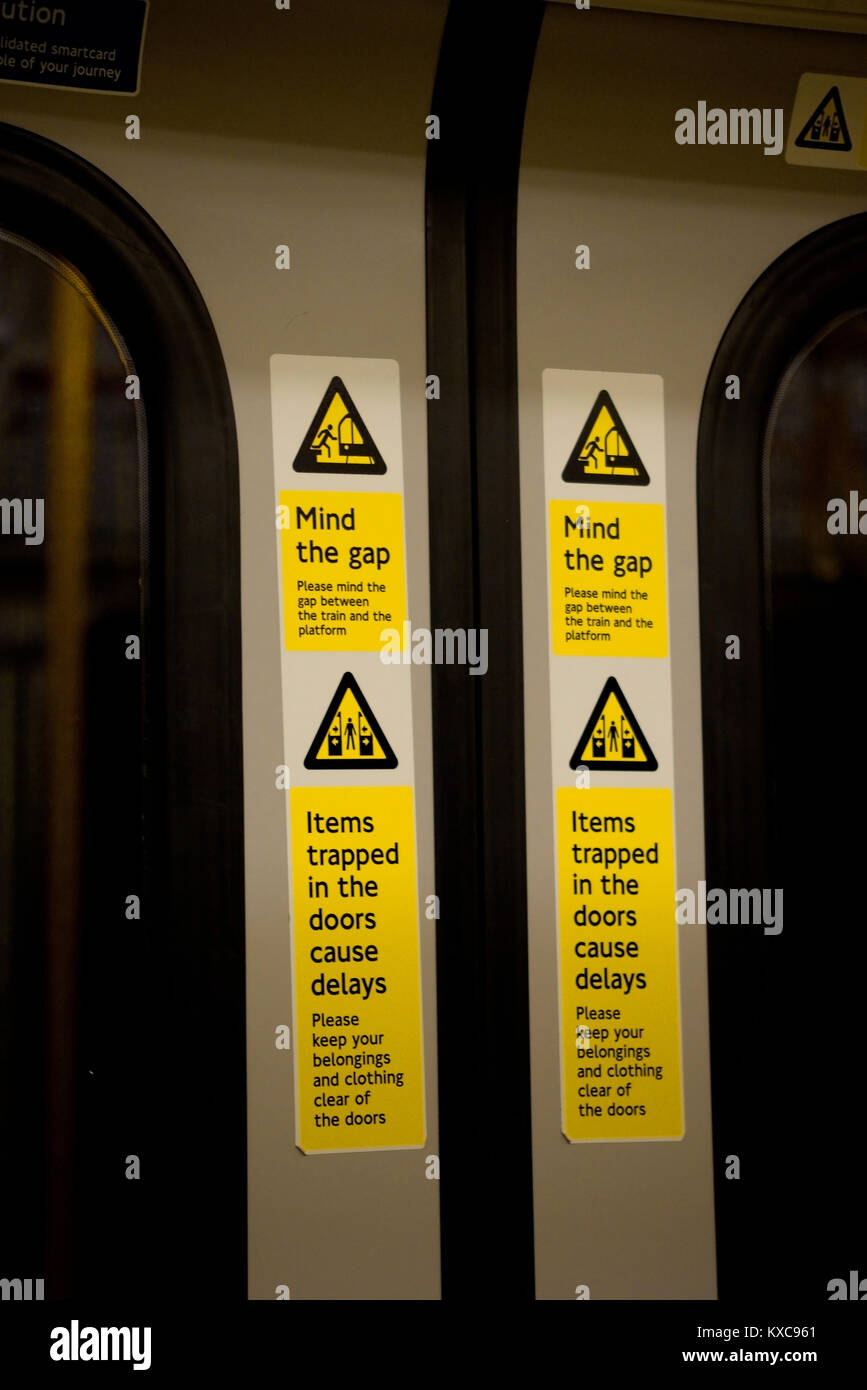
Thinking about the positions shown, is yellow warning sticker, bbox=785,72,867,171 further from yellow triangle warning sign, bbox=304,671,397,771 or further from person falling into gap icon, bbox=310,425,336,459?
yellow triangle warning sign, bbox=304,671,397,771

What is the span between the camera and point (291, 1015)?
242 centimetres

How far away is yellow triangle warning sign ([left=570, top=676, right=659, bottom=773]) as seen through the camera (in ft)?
8.43

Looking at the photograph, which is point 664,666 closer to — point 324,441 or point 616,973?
point 616,973

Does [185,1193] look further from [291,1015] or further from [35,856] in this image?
[35,856]

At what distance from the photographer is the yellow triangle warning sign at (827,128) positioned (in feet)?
8.82

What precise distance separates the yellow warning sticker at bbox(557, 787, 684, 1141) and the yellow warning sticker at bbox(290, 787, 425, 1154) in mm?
277

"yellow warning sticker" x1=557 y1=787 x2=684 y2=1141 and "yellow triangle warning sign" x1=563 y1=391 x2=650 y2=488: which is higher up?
"yellow triangle warning sign" x1=563 y1=391 x2=650 y2=488

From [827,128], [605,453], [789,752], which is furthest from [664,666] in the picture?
[827,128]

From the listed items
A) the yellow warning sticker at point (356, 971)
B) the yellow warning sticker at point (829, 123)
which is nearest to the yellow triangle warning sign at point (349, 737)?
the yellow warning sticker at point (356, 971)

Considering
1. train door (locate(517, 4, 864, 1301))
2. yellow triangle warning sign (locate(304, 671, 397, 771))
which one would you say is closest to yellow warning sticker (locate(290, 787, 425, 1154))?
yellow triangle warning sign (locate(304, 671, 397, 771))

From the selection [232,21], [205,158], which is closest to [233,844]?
[205,158]

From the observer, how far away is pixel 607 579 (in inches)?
102

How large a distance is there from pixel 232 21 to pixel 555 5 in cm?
55

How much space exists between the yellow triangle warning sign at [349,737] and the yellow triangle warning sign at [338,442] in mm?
358
